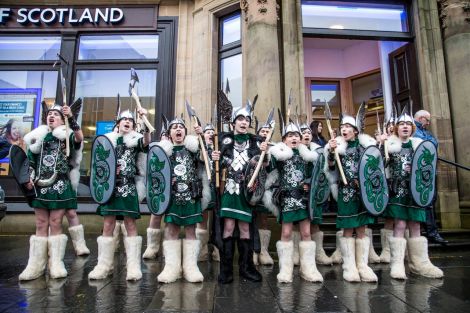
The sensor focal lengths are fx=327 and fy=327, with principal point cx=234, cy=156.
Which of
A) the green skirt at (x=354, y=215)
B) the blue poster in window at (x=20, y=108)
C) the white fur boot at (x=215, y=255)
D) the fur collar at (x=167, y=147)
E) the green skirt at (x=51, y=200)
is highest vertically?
the blue poster in window at (x=20, y=108)

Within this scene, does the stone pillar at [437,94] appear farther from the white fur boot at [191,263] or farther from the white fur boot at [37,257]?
the white fur boot at [37,257]

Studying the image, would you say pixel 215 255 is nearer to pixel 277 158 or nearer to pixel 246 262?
pixel 246 262

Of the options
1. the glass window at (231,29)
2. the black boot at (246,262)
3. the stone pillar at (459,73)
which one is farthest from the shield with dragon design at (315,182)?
the glass window at (231,29)

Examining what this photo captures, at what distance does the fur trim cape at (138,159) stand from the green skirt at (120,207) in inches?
6.4

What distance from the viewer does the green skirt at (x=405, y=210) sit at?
4.03m

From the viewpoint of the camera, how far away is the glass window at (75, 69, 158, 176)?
28.5 feet

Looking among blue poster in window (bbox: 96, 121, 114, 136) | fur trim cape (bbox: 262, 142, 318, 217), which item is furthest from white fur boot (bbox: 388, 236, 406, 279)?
blue poster in window (bbox: 96, 121, 114, 136)

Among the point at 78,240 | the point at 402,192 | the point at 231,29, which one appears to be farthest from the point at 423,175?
the point at 231,29

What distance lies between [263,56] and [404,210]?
4118 millimetres

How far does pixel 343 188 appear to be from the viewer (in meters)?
4.06

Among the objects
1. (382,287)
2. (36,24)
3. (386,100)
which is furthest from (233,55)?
(382,287)

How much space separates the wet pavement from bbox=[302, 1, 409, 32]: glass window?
5.88 m

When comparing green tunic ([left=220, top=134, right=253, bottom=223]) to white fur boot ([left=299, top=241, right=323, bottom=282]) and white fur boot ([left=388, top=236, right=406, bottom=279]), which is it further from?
white fur boot ([left=388, top=236, right=406, bottom=279])

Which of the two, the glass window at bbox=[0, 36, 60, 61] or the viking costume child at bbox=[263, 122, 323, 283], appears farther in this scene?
the glass window at bbox=[0, 36, 60, 61]
